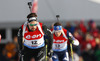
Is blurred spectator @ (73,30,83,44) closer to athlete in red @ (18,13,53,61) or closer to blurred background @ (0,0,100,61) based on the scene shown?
blurred background @ (0,0,100,61)

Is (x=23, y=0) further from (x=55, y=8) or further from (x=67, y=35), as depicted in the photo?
(x=67, y=35)

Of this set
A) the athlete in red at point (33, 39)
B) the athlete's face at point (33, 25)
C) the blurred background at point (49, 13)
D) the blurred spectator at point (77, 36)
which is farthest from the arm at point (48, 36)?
the blurred background at point (49, 13)

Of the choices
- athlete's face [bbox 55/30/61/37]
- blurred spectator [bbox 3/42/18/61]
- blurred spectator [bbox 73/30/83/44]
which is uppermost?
athlete's face [bbox 55/30/61/37]

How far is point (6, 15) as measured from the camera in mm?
17922

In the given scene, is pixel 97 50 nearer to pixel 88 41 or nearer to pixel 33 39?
pixel 88 41

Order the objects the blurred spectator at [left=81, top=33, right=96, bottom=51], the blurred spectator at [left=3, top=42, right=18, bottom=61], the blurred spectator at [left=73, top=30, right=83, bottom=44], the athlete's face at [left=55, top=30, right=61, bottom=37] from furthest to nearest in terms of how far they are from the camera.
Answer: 1. the blurred spectator at [left=81, top=33, right=96, bottom=51]
2. the blurred spectator at [left=73, top=30, right=83, bottom=44]
3. the blurred spectator at [left=3, top=42, right=18, bottom=61]
4. the athlete's face at [left=55, top=30, right=61, bottom=37]

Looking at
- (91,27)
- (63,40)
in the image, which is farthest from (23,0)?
(63,40)

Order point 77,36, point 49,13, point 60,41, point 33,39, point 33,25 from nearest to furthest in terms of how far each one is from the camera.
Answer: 1. point 33,25
2. point 33,39
3. point 60,41
4. point 77,36
5. point 49,13

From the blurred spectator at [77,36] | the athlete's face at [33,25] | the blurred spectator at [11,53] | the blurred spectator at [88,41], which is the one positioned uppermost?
the athlete's face at [33,25]

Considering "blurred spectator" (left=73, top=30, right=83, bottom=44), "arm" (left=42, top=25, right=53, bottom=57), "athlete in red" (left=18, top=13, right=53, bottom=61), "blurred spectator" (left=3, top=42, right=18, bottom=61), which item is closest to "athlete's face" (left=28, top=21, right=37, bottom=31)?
"athlete in red" (left=18, top=13, right=53, bottom=61)

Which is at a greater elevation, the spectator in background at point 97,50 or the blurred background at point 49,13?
the blurred background at point 49,13

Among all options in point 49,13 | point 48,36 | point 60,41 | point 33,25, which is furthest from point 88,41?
point 33,25

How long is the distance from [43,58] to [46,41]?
57 centimetres

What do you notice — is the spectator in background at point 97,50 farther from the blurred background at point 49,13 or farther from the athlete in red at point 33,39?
the athlete in red at point 33,39
